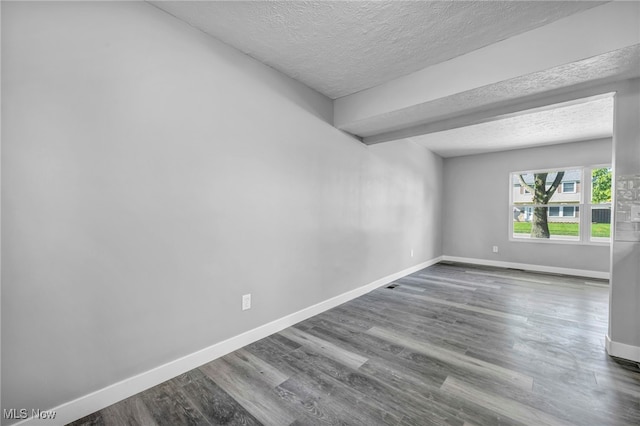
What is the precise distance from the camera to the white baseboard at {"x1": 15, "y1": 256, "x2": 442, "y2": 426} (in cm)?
140

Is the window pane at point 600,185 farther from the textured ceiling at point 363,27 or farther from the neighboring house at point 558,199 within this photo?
the textured ceiling at point 363,27

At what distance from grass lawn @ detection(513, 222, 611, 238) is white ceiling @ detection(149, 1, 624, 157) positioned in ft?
12.0

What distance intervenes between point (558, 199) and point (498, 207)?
958 mm

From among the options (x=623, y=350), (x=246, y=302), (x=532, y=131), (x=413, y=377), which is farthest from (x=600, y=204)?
(x=246, y=302)

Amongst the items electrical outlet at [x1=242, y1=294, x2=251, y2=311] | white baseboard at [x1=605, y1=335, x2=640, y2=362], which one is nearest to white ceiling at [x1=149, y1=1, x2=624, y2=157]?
white baseboard at [x1=605, y1=335, x2=640, y2=362]

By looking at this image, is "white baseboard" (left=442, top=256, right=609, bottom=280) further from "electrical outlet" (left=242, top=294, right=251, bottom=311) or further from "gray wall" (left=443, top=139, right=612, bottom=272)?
"electrical outlet" (left=242, top=294, right=251, bottom=311)

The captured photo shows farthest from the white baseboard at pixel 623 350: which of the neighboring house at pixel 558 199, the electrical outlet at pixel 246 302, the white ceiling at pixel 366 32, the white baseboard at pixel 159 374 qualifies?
the neighboring house at pixel 558 199

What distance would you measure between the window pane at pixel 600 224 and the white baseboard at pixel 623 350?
3544 mm

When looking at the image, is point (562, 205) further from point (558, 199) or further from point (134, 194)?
point (134, 194)

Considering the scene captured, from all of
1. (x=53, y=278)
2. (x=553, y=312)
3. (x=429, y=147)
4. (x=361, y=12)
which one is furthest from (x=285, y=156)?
(x=429, y=147)

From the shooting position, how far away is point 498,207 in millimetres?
5457

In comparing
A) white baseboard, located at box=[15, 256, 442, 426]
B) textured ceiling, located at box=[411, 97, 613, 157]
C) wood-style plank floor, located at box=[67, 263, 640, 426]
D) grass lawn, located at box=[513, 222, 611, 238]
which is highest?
textured ceiling, located at box=[411, 97, 613, 157]

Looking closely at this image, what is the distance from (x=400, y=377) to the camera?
5.89ft

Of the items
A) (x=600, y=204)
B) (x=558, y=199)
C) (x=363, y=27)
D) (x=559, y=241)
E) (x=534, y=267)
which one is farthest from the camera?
(x=534, y=267)
